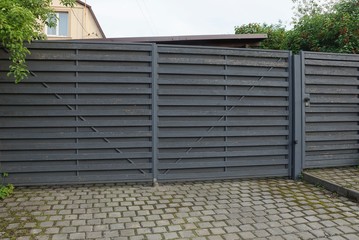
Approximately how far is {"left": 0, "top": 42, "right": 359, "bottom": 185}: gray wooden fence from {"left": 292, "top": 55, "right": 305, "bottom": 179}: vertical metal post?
0.02 metres

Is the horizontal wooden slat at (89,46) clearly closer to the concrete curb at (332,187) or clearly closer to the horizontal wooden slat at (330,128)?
the horizontal wooden slat at (330,128)

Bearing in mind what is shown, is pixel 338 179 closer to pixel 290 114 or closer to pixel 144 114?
pixel 290 114

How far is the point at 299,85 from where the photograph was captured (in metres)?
5.33

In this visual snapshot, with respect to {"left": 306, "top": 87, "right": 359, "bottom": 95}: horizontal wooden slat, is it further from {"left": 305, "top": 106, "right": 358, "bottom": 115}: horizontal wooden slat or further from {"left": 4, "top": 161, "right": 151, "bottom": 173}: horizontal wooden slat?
{"left": 4, "top": 161, "right": 151, "bottom": 173}: horizontal wooden slat

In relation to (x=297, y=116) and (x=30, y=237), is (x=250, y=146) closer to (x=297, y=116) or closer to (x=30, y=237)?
(x=297, y=116)

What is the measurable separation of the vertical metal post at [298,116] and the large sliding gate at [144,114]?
0.11 m

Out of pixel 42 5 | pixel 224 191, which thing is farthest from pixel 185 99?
pixel 42 5

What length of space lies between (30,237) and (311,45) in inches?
287

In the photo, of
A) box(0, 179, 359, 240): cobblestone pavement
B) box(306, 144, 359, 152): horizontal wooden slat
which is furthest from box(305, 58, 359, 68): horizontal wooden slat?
box(0, 179, 359, 240): cobblestone pavement

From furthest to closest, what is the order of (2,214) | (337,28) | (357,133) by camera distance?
(337,28), (357,133), (2,214)

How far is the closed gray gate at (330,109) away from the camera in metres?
5.45

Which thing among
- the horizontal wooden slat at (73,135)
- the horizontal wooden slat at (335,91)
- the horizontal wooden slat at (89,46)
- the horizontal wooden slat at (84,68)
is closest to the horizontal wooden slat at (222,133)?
the horizontal wooden slat at (73,135)

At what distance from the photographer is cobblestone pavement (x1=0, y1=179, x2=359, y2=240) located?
131 inches

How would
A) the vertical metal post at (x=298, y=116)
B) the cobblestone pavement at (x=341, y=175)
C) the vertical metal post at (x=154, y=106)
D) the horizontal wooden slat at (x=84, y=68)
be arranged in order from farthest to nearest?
the vertical metal post at (x=298, y=116), the vertical metal post at (x=154, y=106), the cobblestone pavement at (x=341, y=175), the horizontal wooden slat at (x=84, y=68)
